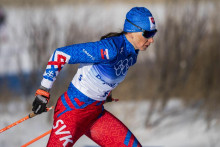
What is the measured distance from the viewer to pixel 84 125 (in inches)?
117

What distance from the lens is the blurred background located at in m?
6.12

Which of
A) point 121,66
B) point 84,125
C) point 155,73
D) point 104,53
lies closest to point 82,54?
point 104,53

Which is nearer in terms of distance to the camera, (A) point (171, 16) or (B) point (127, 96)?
(A) point (171, 16)

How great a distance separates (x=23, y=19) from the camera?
6.37m

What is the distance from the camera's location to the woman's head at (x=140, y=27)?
9.21ft

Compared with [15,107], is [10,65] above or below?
above

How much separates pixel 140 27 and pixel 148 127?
3747 millimetres

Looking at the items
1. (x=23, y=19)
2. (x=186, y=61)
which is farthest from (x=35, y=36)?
(x=186, y=61)

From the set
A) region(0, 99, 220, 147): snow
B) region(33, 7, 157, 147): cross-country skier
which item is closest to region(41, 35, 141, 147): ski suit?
region(33, 7, 157, 147): cross-country skier

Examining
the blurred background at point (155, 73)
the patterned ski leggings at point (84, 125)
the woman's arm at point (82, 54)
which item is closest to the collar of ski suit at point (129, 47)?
the woman's arm at point (82, 54)

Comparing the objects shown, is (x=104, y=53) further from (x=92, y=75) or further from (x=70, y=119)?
(x=70, y=119)

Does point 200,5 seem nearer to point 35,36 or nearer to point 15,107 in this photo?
point 35,36

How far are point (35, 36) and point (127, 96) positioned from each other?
2.08 m

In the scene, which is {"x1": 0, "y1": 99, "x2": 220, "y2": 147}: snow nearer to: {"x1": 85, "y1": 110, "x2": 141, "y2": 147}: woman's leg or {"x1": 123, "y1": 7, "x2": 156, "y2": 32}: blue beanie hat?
{"x1": 85, "y1": 110, "x2": 141, "y2": 147}: woman's leg
